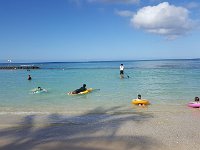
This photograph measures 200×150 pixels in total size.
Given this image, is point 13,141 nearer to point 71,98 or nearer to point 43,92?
point 71,98

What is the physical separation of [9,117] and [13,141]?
15.0ft

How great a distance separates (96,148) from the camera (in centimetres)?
916

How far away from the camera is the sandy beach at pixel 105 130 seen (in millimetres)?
9477

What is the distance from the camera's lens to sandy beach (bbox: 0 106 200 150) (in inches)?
373

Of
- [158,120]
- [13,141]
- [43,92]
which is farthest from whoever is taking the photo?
[43,92]

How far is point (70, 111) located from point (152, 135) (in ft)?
20.9

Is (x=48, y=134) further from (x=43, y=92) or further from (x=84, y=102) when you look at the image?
(x=43, y=92)

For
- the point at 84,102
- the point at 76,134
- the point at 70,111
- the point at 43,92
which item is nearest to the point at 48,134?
the point at 76,134

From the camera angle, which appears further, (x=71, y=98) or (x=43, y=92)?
(x=43, y=92)

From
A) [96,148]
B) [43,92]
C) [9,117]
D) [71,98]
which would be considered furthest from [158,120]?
[43,92]

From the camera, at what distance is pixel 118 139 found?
1012 cm

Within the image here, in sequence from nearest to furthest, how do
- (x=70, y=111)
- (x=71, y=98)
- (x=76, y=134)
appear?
(x=76, y=134)
(x=70, y=111)
(x=71, y=98)

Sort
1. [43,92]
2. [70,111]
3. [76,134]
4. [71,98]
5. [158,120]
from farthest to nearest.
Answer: [43,92] → [71,98] → [70,111] → [158,120] → [76,134]

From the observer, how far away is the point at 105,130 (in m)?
11.4
